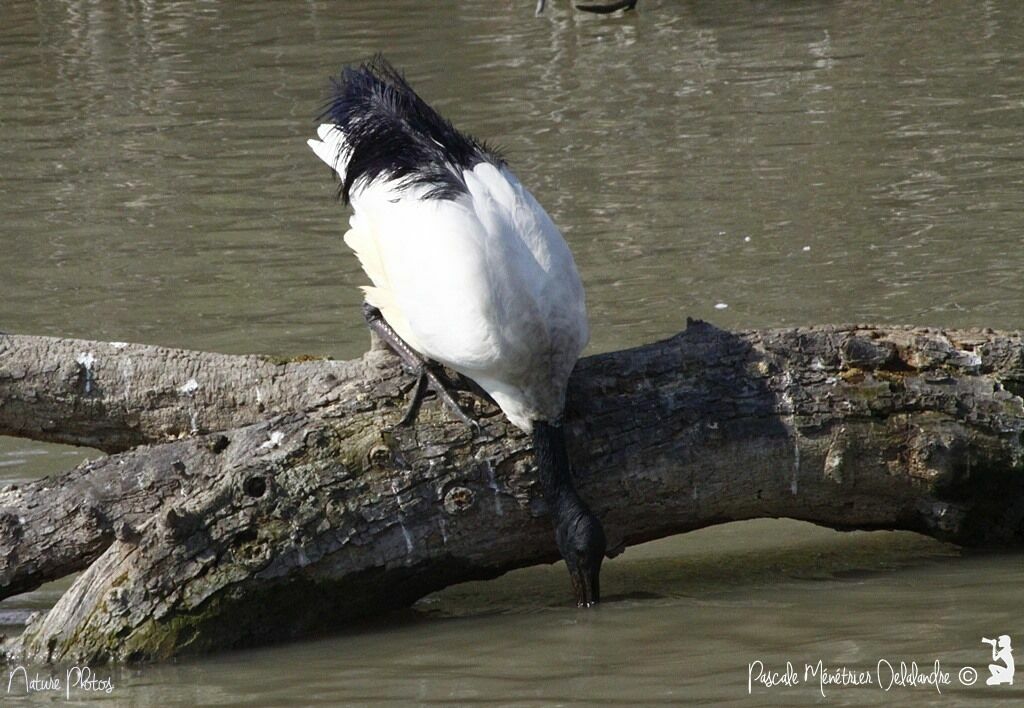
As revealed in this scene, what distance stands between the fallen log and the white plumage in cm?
20

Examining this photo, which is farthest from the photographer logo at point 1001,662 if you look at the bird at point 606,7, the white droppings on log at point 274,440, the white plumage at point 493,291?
the bird at point 606,7

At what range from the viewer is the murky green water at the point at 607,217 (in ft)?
16.3

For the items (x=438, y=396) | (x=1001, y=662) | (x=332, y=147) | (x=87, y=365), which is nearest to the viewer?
(x=1001, y=662)

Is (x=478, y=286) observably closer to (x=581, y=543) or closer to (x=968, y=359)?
(x=581, y=543)

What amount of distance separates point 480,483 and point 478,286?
70 cm

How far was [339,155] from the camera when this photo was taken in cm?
623

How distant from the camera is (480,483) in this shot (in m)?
5.41

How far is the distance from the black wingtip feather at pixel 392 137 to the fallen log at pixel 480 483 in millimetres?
742

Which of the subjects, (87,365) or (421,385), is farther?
(87,365)

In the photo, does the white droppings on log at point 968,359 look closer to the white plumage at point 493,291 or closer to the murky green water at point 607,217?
the murky green water at point 607,217

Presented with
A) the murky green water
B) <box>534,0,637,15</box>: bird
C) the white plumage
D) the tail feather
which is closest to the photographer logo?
the murky green water

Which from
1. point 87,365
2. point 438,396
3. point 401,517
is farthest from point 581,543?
point 87,365

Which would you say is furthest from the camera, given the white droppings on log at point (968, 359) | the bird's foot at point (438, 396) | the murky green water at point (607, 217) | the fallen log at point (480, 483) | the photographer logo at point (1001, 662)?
the white droppings on log at point (968, 359)

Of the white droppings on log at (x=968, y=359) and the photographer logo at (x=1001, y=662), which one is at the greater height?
the white droppings on log at (x=968, y=359)
